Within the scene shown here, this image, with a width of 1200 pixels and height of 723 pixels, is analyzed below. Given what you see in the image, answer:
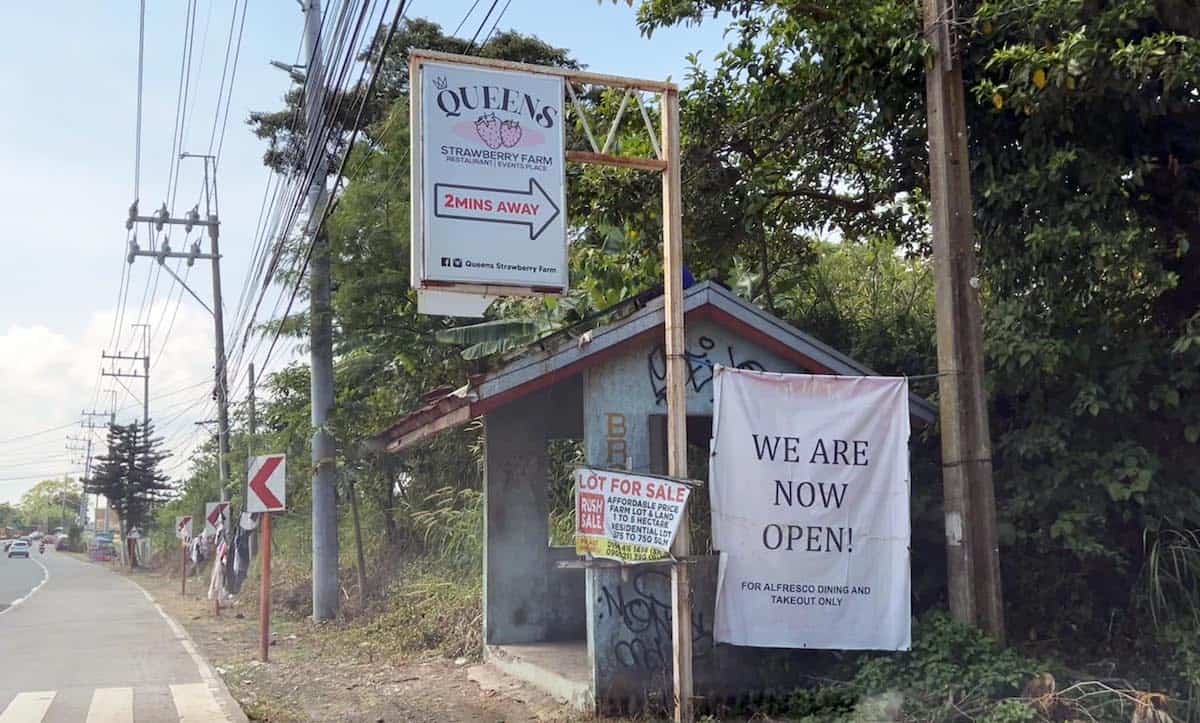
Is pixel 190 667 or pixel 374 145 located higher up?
pixel 374 145

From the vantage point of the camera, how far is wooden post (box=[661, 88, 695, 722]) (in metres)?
7.92

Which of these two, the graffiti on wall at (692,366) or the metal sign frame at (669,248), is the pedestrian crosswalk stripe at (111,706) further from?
the graffiti on wall at (692,366)

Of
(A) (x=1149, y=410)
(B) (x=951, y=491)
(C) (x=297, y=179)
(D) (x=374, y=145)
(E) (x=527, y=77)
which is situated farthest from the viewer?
(D) (x=374, y=145)

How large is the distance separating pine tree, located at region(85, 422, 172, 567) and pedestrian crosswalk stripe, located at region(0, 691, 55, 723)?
2182 inches

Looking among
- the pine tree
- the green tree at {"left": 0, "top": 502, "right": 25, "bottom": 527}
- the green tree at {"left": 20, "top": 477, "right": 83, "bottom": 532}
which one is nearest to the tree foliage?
the pine tree

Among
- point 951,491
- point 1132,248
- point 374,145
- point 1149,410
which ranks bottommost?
point 951,491

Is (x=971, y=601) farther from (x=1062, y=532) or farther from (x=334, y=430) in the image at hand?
(x=334, y=430)

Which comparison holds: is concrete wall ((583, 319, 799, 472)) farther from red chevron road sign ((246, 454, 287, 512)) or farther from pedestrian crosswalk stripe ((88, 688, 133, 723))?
red chevron road sign ((246, 454, 287, 512))

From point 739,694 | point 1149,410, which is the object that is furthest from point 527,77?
point 1149,410

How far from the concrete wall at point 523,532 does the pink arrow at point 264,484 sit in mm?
4082

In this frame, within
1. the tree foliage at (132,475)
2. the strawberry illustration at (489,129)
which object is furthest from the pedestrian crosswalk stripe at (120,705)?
the tree foliage at (132,475)

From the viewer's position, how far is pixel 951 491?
8750 mm

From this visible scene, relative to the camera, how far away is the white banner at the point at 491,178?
770cm

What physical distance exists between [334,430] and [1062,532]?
1291 centimetres
